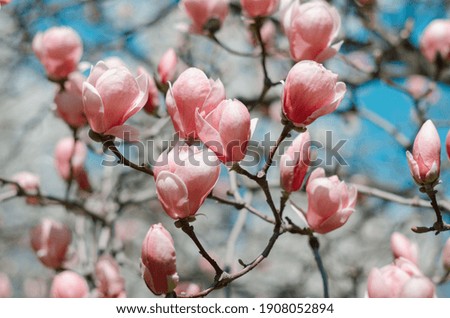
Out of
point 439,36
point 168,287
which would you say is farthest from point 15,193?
point 439,36

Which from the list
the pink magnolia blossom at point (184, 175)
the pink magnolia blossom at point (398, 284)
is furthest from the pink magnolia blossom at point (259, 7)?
the pink magnolia blossom at point (398, 284)

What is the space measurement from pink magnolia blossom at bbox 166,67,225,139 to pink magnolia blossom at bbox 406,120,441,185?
12.6 inches

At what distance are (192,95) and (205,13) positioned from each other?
0.57m

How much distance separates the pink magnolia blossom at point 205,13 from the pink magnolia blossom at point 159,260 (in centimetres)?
67

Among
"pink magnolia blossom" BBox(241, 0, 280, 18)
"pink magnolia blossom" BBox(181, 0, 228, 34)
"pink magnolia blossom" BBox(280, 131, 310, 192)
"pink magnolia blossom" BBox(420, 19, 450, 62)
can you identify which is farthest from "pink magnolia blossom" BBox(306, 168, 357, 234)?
"pink magnolia blossom" BBox(420, 19, 450, 62)

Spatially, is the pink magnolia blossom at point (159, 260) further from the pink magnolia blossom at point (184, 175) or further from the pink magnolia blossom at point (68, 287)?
the pink magnolia blossom at point (68, 287)

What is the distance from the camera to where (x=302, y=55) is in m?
1.01

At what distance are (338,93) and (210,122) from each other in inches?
8.1

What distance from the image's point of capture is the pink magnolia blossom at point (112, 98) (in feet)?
2.74

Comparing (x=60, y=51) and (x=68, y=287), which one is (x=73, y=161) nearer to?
(x=60, y=51)

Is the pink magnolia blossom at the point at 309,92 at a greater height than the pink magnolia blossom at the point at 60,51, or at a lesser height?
greater

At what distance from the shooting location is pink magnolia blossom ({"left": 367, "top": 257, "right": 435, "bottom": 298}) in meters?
0.83

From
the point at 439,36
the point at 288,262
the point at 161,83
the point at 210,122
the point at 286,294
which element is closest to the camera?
the point at 210,122

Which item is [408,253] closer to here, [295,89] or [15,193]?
[295,89]
